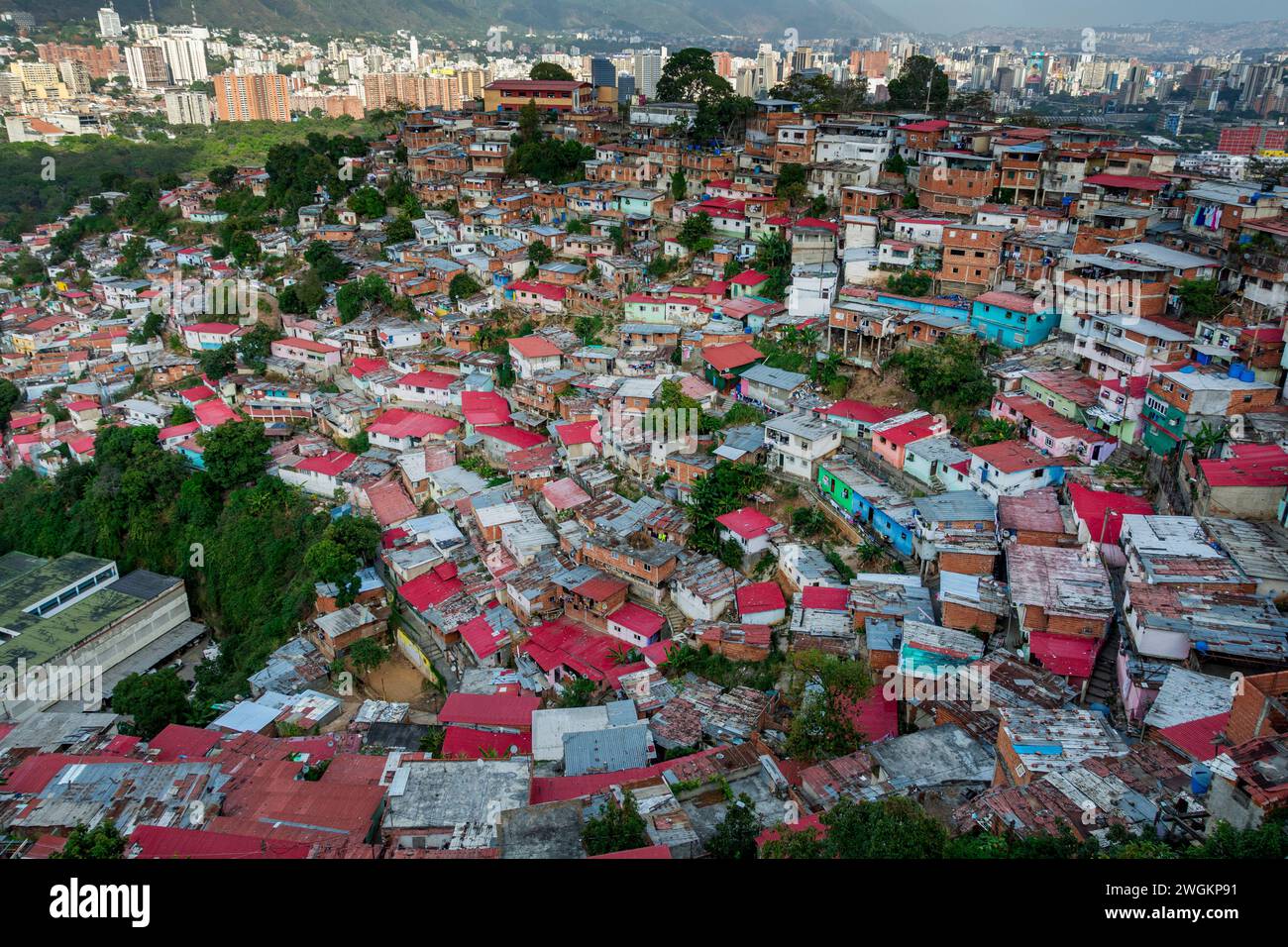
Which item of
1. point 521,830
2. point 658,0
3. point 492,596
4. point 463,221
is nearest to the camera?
point 521,830

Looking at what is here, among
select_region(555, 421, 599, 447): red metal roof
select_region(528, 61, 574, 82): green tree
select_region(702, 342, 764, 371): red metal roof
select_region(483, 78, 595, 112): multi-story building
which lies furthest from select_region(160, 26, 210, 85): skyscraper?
select_region(702, 342, 764, 371): red metal roof

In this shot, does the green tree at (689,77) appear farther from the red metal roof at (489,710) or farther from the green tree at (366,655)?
the red metal roof at (489,710)

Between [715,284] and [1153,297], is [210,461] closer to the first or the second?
[715,284]

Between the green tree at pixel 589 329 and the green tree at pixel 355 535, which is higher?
the green tree at pixel 589 329

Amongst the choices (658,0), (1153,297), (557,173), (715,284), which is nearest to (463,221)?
(557,173)

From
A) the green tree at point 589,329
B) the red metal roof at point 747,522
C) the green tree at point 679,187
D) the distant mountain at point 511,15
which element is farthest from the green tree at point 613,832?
the distant mountain at point 511,15

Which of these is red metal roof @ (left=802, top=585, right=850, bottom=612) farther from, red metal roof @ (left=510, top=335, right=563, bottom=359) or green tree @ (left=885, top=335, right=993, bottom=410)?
red metal roof @ (left=510, top=335, right=563, bottom=359)
